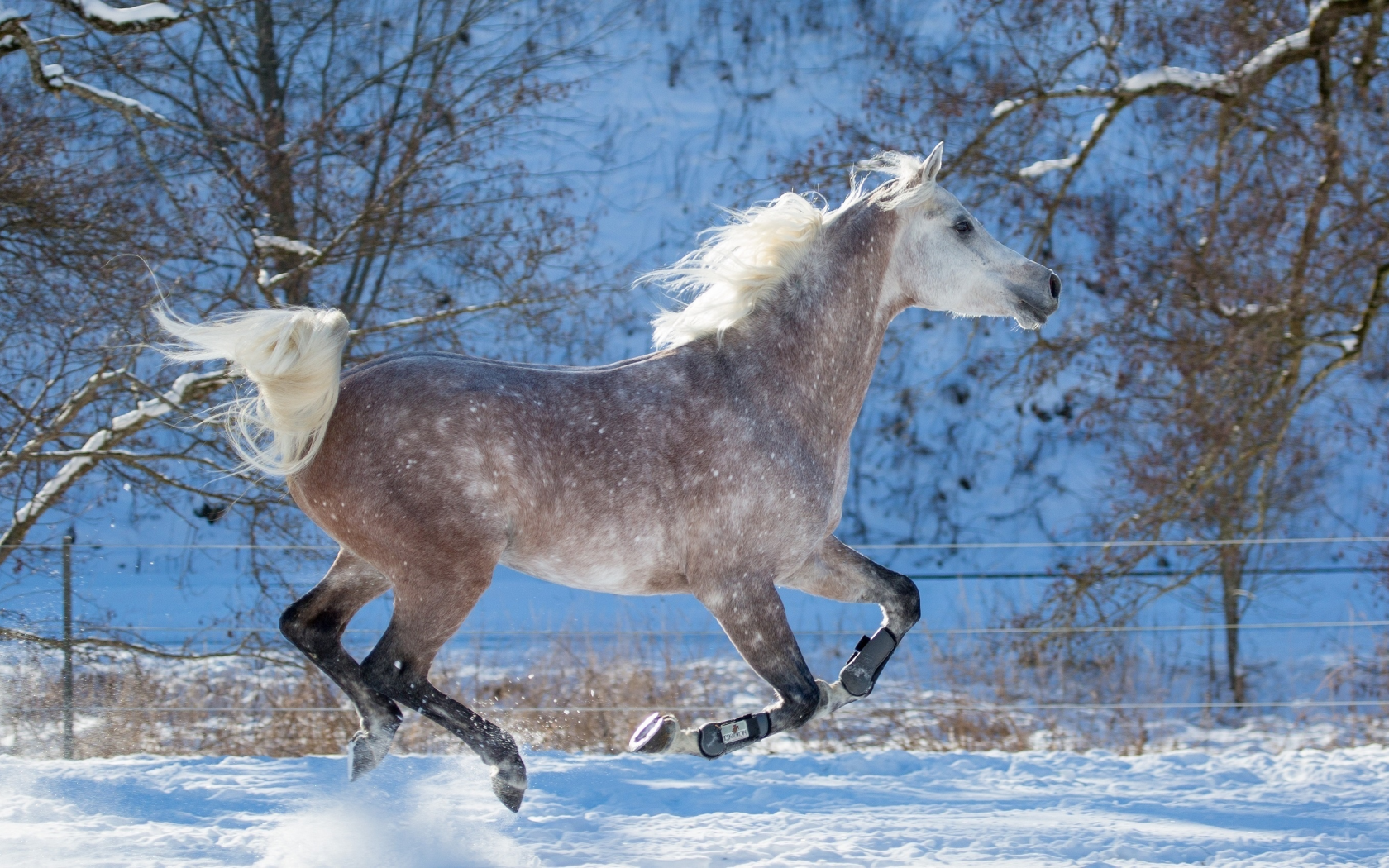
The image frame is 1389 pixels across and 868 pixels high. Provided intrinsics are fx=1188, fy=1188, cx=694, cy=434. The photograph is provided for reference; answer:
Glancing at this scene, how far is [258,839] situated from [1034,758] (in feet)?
9.66

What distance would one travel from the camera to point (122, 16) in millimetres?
5707

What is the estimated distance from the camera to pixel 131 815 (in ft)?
12.3

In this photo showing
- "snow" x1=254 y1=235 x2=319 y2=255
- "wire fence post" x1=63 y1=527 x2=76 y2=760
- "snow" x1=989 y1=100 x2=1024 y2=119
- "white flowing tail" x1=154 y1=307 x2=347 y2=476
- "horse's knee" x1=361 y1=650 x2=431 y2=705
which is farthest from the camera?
"snow" x1=989 y1=100 x2=1024 y2=119

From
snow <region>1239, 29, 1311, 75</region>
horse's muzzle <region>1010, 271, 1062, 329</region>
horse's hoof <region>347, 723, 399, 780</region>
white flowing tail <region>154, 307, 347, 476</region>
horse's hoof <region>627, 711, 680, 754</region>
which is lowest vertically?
horse's hoof <region>347, 723, 399, 780</region>

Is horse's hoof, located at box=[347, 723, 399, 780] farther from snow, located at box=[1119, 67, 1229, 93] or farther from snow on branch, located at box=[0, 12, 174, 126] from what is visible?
snow, located at box=[1119, 67, 1229, 93]

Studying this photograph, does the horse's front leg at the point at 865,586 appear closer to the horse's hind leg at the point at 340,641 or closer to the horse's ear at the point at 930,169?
the horse's ear at the point at 930,169

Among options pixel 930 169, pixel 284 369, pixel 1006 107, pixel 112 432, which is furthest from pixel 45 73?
pixel 1006 107

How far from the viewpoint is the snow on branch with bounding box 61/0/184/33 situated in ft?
18.5

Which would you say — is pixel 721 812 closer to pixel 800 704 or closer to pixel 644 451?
pixel 800 704

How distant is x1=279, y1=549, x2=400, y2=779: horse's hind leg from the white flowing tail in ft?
1.51

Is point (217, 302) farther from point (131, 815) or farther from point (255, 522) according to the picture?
point (131, 815)

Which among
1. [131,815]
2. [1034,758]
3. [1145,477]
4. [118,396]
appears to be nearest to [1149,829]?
[1034,758]

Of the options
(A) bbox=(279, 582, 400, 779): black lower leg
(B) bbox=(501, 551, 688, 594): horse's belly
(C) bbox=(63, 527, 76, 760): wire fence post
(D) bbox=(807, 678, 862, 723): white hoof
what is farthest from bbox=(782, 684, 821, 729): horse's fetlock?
(C) bbox=(63, 527, 76, 760): wire fence post

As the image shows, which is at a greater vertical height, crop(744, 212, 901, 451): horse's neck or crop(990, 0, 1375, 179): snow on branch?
crop(990, 0, 1375, 179): snow on branch
